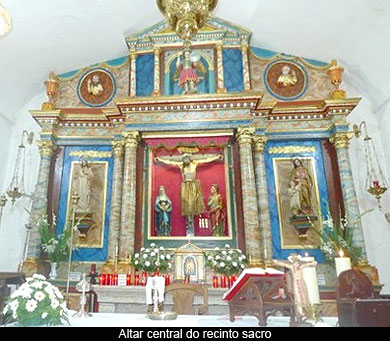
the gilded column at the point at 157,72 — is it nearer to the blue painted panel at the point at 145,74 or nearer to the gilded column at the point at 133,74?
the blue painted panel at the point at 145,74

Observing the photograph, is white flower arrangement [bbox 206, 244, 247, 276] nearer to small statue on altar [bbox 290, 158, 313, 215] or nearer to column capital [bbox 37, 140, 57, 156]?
small statue on altar [bbox 290, 158, 313, 215]

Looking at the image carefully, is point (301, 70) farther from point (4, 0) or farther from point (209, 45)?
point (4, 0)

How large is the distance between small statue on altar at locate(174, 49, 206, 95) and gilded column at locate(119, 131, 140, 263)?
1.58 metres

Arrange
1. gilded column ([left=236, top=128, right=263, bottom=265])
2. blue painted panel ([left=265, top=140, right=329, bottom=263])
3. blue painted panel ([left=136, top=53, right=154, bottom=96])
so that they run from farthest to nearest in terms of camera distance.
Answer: blue painted panel ([left=136, top=53, right=154, bottom=96]) → blue painted panel ([left=265, top=140, right=329, bottom=263]) → gilded column ([left=236, top=128, right=263, bottom=265])

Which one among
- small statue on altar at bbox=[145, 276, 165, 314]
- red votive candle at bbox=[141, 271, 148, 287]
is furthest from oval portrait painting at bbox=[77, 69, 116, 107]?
small statue on altar at bbox=[145, 276, 165, 314]

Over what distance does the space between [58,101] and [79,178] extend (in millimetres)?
2196

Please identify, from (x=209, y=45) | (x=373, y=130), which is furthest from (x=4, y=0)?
(x=373, y=130)

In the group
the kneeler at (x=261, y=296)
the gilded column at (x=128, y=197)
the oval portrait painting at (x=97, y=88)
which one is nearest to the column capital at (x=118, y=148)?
the gilded column at (x=128, y=197)

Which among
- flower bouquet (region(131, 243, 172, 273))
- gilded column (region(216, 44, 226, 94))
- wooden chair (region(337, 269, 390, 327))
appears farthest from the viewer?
gilded column (region(216, 44, 226, 94))

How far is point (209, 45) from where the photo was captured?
8.46 m

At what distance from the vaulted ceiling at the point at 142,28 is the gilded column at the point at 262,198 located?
8.79 feet

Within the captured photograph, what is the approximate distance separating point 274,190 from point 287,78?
9.20 feet

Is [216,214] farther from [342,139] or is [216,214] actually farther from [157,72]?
[157,72]

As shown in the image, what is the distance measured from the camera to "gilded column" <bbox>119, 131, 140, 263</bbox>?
6.80m
